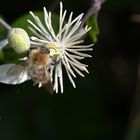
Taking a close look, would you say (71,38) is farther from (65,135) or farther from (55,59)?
(65,135)

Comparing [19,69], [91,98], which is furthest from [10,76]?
[91,98]

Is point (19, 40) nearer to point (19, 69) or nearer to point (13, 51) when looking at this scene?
point (19, 69)

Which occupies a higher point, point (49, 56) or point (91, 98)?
point (49, 56)

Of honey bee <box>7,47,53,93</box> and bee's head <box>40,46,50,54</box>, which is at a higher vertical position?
bee's head <box>40,46,50,54</box>

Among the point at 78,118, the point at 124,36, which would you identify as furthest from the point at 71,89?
the point at 124,36

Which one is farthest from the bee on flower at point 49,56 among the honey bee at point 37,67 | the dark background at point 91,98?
the dark background at point 91,98

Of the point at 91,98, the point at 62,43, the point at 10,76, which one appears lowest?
the point at 91,98

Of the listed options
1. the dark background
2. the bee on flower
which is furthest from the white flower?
the dark background

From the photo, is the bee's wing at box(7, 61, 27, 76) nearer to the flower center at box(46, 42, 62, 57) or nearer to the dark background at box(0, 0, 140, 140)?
the flower center at box(46, 42, 62, 57)
